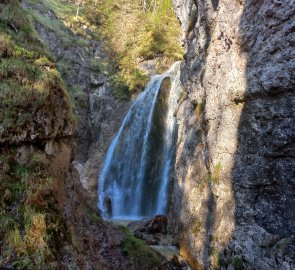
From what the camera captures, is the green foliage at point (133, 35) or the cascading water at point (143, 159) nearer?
the cascading water at point (143, 159)

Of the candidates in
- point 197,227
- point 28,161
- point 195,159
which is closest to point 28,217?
point 28,161

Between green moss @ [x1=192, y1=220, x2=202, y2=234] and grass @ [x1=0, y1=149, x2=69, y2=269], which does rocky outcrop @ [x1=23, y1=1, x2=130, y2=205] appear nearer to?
green moss @ [x1=192, y1=220, x2=202, y2=234]

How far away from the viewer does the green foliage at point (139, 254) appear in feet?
20.4

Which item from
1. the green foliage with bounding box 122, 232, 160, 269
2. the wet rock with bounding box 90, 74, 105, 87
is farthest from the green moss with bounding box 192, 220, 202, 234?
the wet rock with bounding box 90, 74, 105, 87

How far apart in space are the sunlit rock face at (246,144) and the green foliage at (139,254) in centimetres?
117

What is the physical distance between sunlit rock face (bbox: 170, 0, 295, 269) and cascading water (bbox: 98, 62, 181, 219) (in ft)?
16.4

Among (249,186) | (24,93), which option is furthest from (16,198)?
(249,186)

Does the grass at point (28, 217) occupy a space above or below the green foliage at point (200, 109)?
below

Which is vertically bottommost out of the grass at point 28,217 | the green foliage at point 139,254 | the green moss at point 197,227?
the green foliage at point 139,254

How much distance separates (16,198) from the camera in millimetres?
3904

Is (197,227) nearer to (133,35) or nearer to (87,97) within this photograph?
(87,97)

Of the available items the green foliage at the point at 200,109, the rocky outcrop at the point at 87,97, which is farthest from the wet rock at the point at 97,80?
the green foliage at the point at 200,109

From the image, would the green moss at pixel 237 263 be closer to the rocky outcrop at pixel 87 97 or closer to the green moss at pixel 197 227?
the green moss at pixel 197 227

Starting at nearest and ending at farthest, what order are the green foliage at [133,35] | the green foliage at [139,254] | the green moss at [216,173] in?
the green foliage at [139,254]
the green moss at [216,173]
the green foliage at [133,35]
